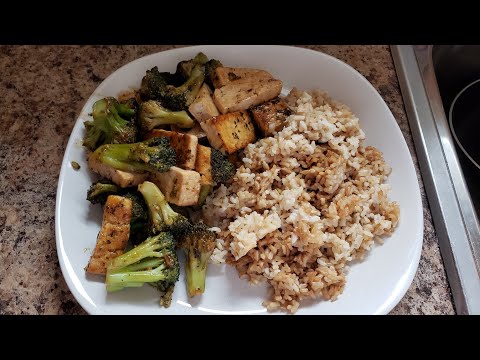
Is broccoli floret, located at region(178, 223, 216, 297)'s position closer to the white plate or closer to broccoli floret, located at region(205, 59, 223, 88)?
the white plate

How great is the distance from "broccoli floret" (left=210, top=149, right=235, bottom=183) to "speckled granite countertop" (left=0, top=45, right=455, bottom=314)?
677 mm

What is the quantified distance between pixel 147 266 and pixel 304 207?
24.2 inches

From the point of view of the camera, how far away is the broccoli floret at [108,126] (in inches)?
77.4

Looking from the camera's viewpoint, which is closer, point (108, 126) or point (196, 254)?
point (196, 254)

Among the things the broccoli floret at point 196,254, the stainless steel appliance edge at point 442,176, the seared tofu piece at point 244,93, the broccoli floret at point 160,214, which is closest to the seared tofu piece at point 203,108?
the seared tofu piece at point 244,93

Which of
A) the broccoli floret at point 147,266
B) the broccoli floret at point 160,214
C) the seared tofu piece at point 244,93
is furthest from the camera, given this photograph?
the seared tofu piece at point 244,93

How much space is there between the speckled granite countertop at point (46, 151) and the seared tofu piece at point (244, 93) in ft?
1.94

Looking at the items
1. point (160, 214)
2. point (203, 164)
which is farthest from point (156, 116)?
point (160, 214)

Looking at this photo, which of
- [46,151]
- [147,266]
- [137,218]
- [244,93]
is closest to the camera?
[147,266]

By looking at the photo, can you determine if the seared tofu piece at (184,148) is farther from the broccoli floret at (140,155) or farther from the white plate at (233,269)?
the white plate at (233,269)

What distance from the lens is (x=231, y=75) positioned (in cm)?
212

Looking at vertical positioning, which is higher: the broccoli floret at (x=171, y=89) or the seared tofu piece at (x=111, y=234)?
the broccoli floret at (x=171, y=89)

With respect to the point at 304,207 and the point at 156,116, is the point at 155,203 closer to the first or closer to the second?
the point at 156,116
